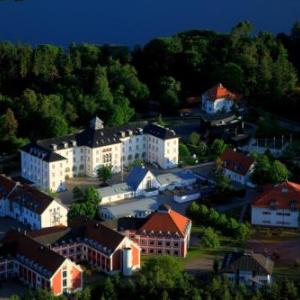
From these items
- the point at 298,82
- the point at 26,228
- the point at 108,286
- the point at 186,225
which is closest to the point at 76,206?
the point at 26,228

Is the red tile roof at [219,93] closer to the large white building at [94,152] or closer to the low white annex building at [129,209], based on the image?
the large white building at [94,152]

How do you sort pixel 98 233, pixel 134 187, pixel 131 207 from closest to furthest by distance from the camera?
pixel 98 233
pixel 131 207
pixel 134 187

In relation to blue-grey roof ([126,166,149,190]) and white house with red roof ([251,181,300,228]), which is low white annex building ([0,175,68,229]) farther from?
white house with red roof ([251,181,300,228])

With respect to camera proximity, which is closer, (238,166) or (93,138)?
(238,166)

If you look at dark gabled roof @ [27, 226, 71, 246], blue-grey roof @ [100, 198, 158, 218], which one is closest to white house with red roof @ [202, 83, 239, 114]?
blue-grey roof @ [100, 198, 158, 218]

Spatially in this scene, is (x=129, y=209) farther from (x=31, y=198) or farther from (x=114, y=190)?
(x=31, y=198)

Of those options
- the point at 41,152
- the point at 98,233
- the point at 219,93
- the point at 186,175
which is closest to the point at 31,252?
the point at 98,233
